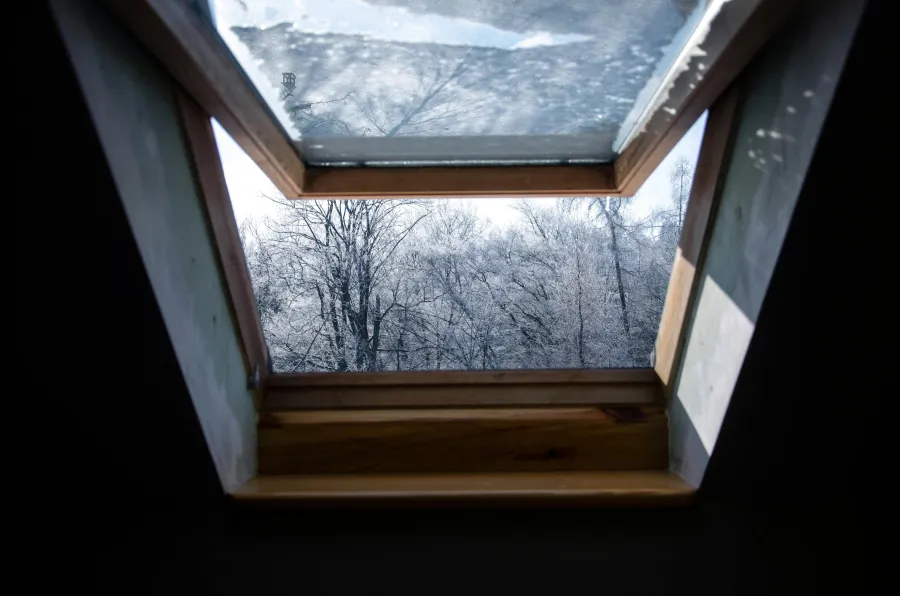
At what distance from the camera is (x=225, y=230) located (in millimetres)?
1354

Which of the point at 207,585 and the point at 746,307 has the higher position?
the point at 746,307

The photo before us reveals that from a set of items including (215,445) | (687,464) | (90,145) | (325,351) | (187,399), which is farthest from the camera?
(325,351)

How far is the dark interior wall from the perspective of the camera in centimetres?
103

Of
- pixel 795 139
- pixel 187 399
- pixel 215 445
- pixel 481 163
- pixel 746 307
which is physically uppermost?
pixel 795 139

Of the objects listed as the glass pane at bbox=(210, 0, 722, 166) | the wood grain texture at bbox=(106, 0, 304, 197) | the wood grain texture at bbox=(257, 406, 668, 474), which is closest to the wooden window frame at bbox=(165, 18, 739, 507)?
the wood grain texture at bbox=(257, 406, 668, 474)

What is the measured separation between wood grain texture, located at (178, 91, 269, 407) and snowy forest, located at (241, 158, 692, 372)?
7 centimetres

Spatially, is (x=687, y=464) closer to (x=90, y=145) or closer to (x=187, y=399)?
(x=187, y=399)

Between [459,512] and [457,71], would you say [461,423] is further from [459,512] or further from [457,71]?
[457,71]

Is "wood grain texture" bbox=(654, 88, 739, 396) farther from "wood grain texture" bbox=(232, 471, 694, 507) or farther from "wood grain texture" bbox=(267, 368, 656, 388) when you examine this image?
"wood grain texture" bbox=(232, 471, 694, 507)

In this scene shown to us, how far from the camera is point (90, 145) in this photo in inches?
34.2

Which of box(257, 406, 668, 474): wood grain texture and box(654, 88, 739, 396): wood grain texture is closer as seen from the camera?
box(654, 88, 739, 396): wood grain texture

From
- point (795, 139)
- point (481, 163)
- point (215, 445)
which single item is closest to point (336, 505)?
point (215, 445)

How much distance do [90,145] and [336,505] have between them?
2.56 feet

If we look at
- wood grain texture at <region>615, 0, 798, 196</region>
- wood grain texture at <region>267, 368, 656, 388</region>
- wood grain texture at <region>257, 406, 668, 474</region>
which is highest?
wood grain texture at <region>615, 0, 798, 196</region>
